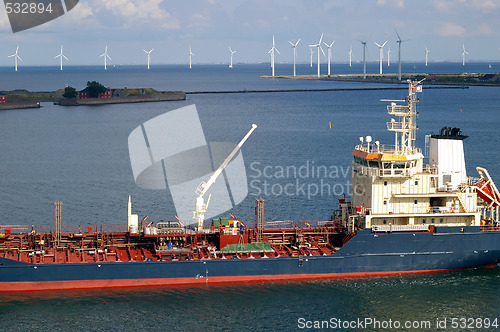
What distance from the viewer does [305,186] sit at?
52.5 meters

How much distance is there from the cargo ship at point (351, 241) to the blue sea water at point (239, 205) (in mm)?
693

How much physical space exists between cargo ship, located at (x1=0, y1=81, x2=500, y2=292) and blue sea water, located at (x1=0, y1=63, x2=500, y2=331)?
27.3 inches

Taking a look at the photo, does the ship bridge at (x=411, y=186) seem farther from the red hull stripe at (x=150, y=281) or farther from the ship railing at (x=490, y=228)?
the red hull stripe at (x=150, y=281)

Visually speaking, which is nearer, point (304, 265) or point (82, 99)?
point (304, 265)

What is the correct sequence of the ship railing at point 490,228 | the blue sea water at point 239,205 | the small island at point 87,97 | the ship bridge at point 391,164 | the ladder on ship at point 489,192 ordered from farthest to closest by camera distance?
the small island at point 87,97 < the ladder on ship at point 489,192 < the ship railing at point 490,228 < the ship bridge at point 391,164 < the blue sea water at point 239,205

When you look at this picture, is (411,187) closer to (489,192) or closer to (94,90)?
(489,192)

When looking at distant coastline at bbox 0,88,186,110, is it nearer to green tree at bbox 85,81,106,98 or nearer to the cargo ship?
green tree at bbox 85,81,106,98

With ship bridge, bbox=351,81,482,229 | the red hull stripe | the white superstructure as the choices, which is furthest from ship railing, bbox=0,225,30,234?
ship bridge, bbox=351,81,482,229

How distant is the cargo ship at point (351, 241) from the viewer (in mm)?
32656

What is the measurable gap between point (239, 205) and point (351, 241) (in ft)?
46.9

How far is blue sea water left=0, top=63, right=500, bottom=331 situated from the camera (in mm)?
29969

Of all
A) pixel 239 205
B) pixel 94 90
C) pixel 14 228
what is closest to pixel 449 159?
pixel 239 205

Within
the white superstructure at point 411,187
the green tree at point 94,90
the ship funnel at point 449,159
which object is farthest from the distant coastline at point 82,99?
the ship funnel at point 449,159

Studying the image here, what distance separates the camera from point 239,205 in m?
46.7
